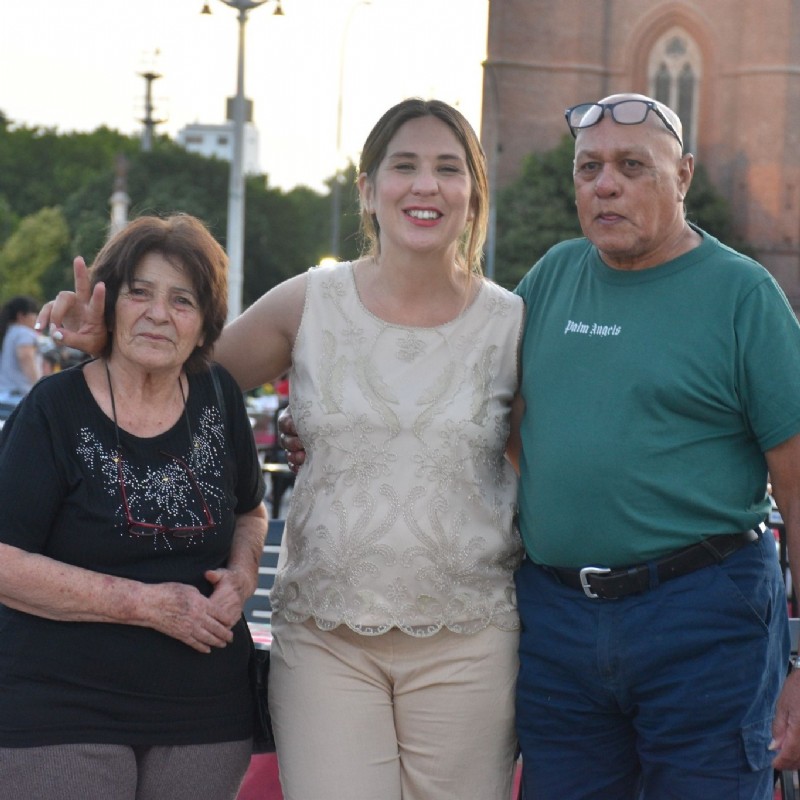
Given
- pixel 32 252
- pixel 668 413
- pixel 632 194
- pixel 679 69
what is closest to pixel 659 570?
pixel 668 413

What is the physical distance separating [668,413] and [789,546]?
0.42 m

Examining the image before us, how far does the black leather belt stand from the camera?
9.95 feet

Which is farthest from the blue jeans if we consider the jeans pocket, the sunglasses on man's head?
the sunglasses on man's head

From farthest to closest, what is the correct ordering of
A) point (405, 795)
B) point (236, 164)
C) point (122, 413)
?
point (236, 164)
point (405, 795)
point (122, 413)

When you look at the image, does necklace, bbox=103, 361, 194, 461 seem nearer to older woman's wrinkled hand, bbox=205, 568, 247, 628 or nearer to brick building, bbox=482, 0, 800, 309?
older woman's wrinkled hand, bbox=205, 568, 247, 628

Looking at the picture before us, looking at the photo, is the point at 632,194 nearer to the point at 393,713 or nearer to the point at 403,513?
the point at 403,513

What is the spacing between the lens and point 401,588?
313 centimetres

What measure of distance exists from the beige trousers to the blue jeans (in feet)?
0.40

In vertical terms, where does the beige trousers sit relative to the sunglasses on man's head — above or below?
below

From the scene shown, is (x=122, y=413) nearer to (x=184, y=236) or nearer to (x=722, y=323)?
(x=184, y=236)

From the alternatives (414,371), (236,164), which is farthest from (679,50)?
(414,371)

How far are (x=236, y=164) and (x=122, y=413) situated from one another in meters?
14.0

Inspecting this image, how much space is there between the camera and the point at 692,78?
43281 millimetres

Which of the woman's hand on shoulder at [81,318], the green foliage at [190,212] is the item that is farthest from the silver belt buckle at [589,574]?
the green foliage at [190,212]
